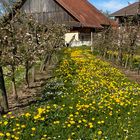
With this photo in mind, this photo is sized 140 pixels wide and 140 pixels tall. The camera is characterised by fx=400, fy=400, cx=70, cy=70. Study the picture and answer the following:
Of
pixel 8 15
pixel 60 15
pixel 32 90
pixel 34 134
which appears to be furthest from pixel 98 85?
pixel 60 15

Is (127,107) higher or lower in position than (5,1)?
lower

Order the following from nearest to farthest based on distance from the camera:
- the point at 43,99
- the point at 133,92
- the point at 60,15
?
the point at 43,99
the point at 133,92
the point at 60,15

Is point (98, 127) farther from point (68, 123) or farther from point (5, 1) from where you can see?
point (5, 1)

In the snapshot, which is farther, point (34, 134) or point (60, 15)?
point (60, 15)

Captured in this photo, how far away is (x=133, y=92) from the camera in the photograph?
1428cm

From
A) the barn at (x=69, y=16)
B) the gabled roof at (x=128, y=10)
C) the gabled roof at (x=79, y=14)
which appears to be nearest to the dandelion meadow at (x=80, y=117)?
the gabled roof at (x=79, y=14)

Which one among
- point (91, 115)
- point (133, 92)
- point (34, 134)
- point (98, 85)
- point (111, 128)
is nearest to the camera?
point (34, 134)

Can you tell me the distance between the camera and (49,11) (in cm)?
5094

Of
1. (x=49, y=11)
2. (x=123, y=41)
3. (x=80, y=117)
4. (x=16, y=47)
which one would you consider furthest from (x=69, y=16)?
(x=80, y=117)

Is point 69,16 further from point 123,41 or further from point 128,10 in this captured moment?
point 123,41

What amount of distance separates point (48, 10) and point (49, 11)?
0.22 metres

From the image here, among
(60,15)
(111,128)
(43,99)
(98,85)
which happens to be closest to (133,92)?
(98,85)

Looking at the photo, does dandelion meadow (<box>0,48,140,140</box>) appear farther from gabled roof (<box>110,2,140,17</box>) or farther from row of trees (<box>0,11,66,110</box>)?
gabled roof (<box>110,2,140,17</box>)

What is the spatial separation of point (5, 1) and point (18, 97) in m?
3.51
